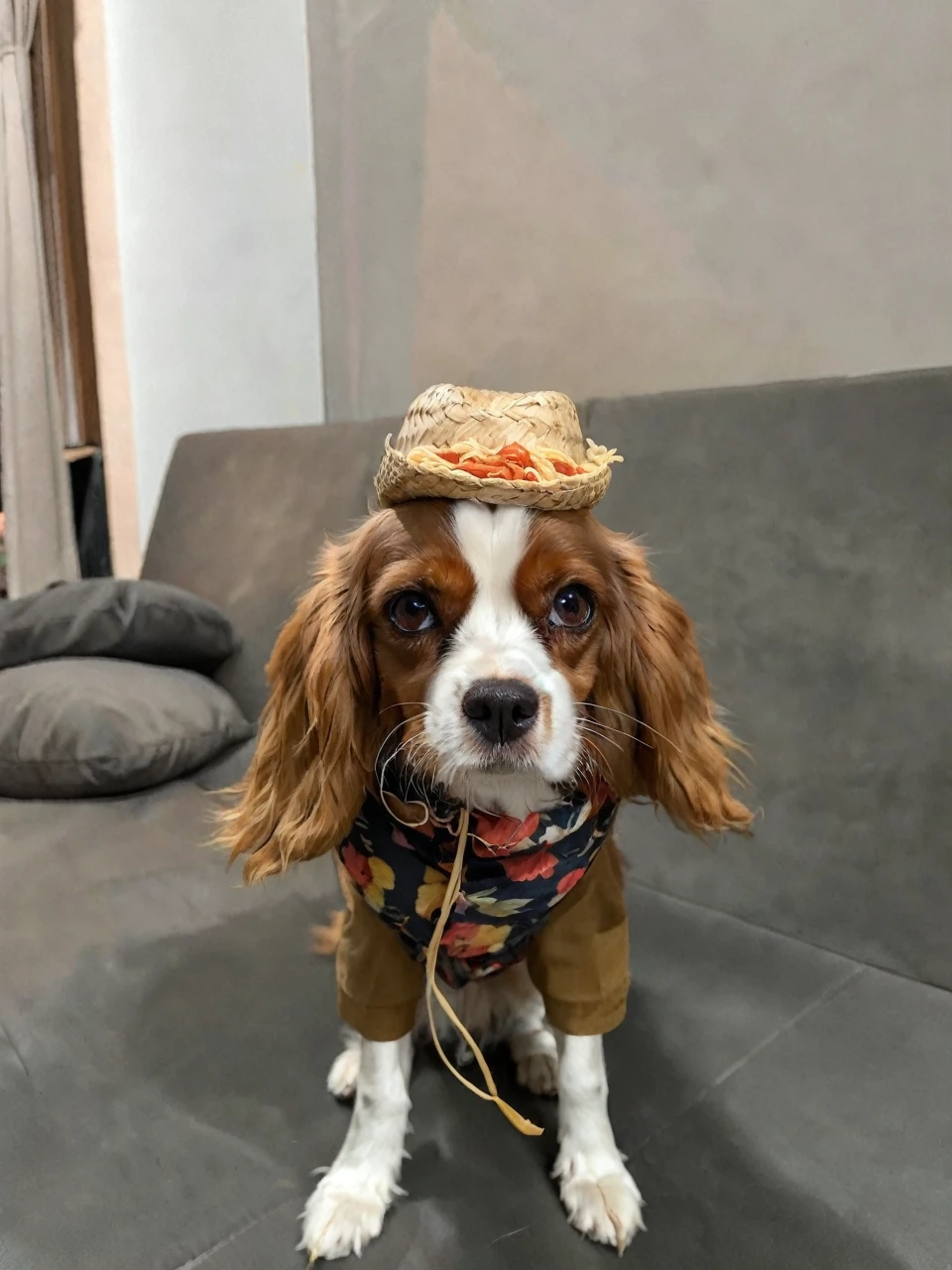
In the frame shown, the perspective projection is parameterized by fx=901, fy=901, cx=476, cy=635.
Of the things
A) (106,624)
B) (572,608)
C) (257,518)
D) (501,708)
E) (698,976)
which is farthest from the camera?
(257,518)

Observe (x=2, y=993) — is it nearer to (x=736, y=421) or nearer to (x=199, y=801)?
(x=199, y=801)

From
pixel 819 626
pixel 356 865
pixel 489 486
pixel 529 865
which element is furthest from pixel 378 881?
pixel 819 626

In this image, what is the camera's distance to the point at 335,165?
2447 mm

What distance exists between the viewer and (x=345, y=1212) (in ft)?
2.63

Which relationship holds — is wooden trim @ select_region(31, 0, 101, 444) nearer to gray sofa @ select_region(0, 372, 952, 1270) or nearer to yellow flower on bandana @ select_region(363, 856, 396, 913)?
gray sofa @ select_region(0, 372, 952, 1270)

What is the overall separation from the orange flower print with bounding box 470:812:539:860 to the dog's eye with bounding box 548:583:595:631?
0.19 metres

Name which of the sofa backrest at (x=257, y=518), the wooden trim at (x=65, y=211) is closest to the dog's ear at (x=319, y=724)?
the sofa backrest at (x=257, y=518)

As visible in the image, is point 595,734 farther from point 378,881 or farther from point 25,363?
→ point 25,363

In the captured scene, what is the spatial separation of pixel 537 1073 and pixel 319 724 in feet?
1.59

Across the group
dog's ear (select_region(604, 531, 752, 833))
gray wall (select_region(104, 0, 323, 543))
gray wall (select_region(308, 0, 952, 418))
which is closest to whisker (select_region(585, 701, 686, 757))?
dog's ear (select_region(604, 531, 752, 833))

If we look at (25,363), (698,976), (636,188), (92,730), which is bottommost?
(698,976)

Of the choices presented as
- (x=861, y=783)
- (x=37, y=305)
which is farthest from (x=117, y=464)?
(x=861, y=783)

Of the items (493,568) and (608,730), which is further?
(608,730)

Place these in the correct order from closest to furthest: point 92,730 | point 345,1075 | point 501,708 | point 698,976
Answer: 1. point 501,708
2. point 345,1075
3. point 698,976
4. point 92,730
